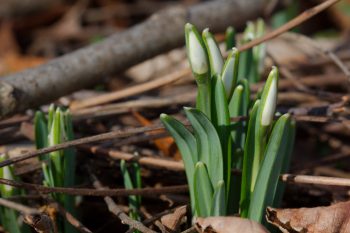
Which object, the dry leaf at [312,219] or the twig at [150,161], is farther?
the twig at [150,161]

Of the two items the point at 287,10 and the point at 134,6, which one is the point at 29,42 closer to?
the point at 134,6

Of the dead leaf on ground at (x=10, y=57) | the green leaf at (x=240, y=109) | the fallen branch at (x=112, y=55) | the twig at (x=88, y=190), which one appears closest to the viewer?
the twig at (x=88, y=190)

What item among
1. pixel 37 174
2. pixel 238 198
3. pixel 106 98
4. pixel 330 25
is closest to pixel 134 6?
pixel 330 25

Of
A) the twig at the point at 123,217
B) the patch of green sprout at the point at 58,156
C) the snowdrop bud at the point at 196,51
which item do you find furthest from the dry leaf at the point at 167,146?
the snowdrop bud at the point at 196,51

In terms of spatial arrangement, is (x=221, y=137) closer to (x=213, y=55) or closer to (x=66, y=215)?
(x=213, y=55)

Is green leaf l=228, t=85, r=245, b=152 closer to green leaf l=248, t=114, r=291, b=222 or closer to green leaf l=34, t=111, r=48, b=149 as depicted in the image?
green leaf l=248, t=114, r=291, b=222

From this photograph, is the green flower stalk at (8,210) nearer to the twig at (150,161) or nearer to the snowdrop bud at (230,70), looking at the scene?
the twig at (150,161)

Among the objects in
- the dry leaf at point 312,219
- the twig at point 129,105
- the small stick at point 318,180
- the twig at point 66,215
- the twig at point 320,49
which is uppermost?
the twig at point 320,49

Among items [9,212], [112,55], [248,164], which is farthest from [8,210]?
[112,55]
